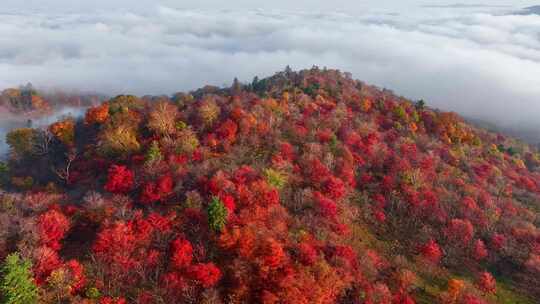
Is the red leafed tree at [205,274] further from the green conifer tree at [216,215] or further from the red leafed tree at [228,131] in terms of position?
the red leafed tree at [228,131]

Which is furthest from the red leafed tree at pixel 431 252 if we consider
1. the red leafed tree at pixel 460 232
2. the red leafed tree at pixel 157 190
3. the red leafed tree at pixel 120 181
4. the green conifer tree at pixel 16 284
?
the green conifer tree at pixel 16 284

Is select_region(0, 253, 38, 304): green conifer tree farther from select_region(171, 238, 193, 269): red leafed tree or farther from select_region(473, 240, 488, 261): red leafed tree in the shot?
select_region(473, 240, 488, 261): red leafed tree

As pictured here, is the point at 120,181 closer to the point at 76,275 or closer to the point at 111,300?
the point at 76,275

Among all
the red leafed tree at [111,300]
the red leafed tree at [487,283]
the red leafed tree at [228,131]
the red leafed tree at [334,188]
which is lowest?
the red leafed tree at [487,283]

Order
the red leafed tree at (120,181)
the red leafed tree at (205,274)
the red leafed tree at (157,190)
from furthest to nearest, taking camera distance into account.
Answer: the red leafed tree at (120,181) → the red leafed tree at (157,190) → the red leafed tree at (205,274)

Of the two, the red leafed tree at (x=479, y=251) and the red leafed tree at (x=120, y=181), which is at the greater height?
the red leafed tree at (x=120, y=181)

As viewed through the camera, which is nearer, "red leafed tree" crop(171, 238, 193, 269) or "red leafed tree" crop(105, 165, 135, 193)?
"red leafed tree" crop(171, 238, 193, 269)

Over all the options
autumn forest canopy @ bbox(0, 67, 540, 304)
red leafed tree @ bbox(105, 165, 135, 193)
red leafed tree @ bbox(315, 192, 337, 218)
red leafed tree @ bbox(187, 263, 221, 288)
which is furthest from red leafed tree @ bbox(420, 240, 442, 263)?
red leafed tree @ bbox(105, 165, 135, 193)

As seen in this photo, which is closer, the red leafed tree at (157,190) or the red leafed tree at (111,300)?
the red leafed tree at (111,300)
